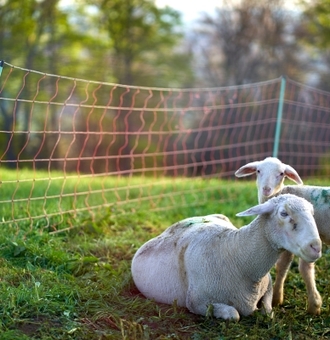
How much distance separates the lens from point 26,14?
22375 mm

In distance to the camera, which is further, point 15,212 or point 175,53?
point 175,53

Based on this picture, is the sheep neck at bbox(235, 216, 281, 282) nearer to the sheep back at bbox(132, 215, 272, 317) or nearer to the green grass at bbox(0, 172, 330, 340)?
the sheep back at bbox(132, 215, 272, 317)

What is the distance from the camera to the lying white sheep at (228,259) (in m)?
3.99

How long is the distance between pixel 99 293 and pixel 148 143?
359 cm

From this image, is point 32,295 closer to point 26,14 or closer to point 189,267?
point 189,267

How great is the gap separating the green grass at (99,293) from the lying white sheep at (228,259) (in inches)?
4.5

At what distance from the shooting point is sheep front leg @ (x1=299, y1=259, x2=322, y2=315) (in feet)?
15.4

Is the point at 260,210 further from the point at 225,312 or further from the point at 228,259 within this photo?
the point at 225,312

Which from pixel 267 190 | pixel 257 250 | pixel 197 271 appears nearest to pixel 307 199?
pixel 267 190

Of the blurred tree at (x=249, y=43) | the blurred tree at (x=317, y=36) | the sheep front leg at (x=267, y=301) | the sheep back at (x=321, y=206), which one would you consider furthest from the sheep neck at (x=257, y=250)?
the blurred tree at (x=317, y=36)

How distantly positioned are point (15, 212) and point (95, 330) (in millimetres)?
2536

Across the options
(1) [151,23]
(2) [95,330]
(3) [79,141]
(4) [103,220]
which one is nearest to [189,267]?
(2) [95,330]

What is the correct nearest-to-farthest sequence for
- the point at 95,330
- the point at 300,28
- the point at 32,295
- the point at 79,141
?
the point at 95,330 < the point at 32,295 < the point at 79,141 < the point at 300,28

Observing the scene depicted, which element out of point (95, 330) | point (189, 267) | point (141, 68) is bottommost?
point (95, 330)
